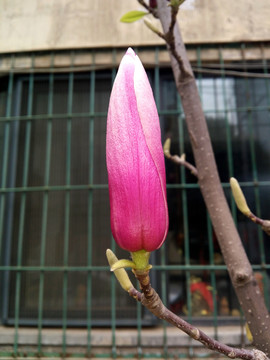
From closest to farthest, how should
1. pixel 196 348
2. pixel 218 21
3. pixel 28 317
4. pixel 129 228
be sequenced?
pixel 129 228 → pixel 196 348 → pixel 28 317 → pixel 218 21

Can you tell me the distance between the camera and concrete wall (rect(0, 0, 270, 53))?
1947mm

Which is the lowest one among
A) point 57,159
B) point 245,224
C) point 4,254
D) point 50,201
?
point 4,254

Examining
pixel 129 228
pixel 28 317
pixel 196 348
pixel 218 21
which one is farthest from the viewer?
pixel 218 21

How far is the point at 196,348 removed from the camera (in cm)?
166

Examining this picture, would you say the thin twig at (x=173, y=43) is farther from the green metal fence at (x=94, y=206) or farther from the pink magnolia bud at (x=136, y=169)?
the green metal fence at (x=94, y=206)

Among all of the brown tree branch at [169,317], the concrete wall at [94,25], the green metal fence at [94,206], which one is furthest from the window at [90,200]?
the brown tree branch at [169,317]

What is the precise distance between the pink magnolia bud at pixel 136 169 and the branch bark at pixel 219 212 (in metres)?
0.25

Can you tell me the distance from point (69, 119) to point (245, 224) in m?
1.09

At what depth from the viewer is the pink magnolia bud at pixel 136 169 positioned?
1.00 feet

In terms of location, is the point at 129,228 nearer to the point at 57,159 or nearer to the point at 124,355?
the point at 124,355

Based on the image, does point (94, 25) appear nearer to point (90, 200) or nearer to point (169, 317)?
point (90, 200)

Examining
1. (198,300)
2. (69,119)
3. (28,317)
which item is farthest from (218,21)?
(28,317)

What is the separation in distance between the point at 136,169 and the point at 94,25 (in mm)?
1923

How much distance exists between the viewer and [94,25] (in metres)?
2.01
